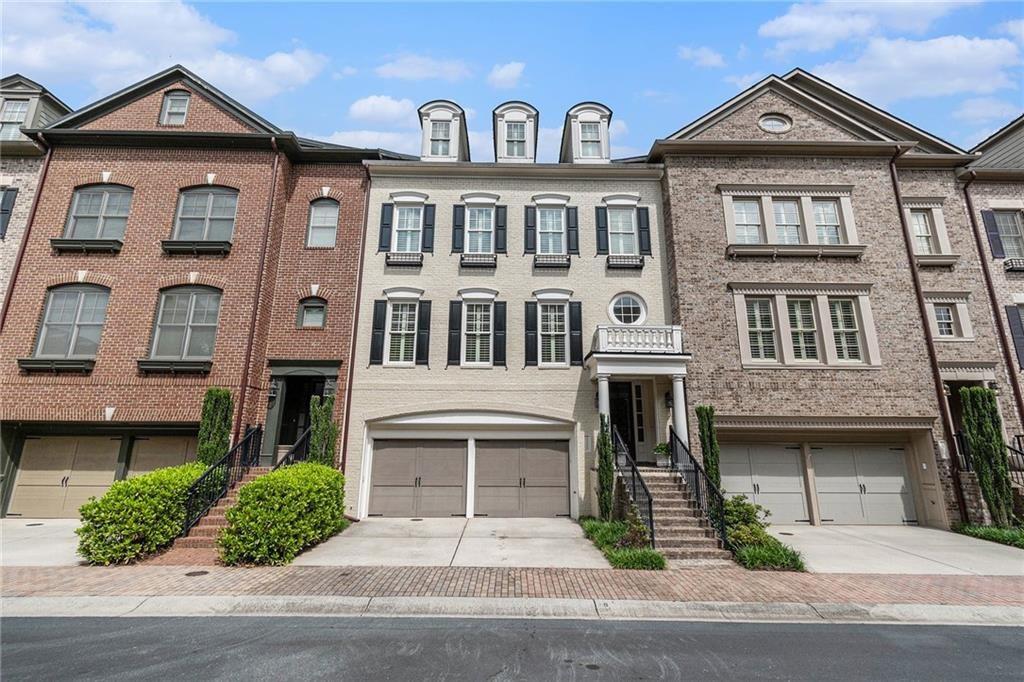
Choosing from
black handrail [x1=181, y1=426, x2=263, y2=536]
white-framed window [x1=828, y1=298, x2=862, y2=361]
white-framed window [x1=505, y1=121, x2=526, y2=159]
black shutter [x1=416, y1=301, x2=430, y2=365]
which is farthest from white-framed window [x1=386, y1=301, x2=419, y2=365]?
white-framed window [x1=828, y1=298, x2=862, y2=361]

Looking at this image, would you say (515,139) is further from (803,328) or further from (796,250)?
(803,328)

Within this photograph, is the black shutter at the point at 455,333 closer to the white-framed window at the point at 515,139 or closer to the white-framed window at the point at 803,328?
the white-framed window at the point at 515,139

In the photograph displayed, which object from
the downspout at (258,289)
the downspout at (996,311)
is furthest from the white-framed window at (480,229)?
the downspout at (996,311)

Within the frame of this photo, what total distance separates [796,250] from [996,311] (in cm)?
651

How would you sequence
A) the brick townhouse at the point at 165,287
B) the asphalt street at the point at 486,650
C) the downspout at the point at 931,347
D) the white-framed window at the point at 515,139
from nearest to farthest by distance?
the asphalt street at the point at 486,650
the downspout at the point at 931,347
the brick townhouse at the point at 165,287
the white-framed window at the point at 515,139

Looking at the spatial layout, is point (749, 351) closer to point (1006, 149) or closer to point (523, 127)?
point (523, 127)

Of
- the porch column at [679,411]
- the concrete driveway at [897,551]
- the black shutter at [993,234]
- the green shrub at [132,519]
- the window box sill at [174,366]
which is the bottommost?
the concrete driveway at [897,551]

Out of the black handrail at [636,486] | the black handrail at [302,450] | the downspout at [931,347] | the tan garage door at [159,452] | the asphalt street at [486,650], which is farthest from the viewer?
the tan garage door at [159,452]

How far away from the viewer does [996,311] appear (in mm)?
13883

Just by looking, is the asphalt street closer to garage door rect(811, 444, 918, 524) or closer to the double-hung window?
garage door rect(811, 444, 918, 524)

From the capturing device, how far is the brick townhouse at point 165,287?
41.1 feet

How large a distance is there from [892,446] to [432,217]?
15.9 m

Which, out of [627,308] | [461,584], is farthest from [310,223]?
[461,584]

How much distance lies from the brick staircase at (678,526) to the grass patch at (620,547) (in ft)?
1.81
